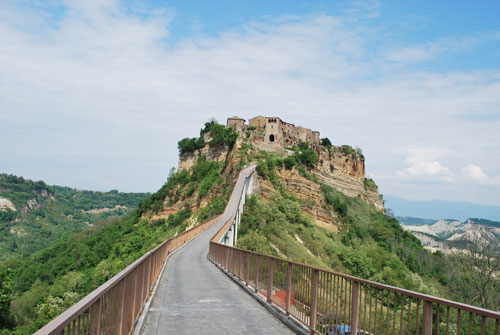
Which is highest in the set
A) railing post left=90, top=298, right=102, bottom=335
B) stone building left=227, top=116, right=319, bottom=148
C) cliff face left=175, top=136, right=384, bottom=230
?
stone building left=227, top=116, right=319, bottom=148

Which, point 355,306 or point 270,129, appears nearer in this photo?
point 355,306

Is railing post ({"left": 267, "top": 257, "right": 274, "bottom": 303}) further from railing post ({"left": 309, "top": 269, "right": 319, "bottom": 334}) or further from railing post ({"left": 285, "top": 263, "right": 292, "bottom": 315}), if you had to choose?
railing post ({"left": 309, "top": 269, "right": 319, "bottom": 334})

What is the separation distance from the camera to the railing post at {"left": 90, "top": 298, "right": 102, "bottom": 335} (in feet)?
14.1

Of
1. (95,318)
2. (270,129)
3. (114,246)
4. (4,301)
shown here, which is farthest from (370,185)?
(95,318)

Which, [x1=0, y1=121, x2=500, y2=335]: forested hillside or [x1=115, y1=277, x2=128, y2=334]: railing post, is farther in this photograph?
[x1=0, y1=121, x2=500, y2=335]: forested hillside

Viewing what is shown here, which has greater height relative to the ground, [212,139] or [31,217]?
[212,139]

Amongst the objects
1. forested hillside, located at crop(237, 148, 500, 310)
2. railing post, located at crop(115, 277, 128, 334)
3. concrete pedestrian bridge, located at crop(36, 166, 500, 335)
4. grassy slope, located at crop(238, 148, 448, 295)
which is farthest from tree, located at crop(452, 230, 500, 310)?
railing post, located at crop(115, 277, 128, 334)

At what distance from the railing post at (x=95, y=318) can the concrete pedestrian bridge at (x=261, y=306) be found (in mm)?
10

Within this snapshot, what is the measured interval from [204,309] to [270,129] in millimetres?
83597

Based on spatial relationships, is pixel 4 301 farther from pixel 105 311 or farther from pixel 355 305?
pixel 355 305

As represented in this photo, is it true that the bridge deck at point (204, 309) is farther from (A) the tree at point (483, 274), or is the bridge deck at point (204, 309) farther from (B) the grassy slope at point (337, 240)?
(A) the tree at point (483, 274)

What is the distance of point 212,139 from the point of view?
7719 cm

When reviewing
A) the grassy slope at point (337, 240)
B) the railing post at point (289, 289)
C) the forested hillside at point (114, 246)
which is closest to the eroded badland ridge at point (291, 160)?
the forested hillside at point (114, 246)

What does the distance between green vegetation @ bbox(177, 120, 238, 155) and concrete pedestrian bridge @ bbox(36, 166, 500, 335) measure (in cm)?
5778
